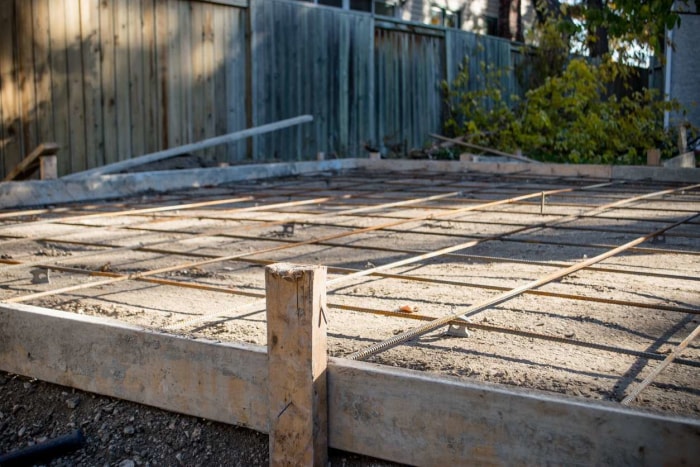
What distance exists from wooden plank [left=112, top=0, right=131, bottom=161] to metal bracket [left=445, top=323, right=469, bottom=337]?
6.80 meters

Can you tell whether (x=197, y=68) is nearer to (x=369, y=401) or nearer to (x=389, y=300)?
(x=389, y=300)

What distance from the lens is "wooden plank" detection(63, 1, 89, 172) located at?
28.5 feet

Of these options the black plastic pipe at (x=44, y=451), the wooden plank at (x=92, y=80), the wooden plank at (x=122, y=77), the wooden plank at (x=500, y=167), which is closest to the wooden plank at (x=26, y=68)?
the wooden plank at (x=92, y=80)

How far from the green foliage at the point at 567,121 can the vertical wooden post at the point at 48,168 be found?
7.43 metres

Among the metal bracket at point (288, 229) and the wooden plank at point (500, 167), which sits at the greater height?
the wooden plank at point (500, 167)

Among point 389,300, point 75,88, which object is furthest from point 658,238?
point 75,88

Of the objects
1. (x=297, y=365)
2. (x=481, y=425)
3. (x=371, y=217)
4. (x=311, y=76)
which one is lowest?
(x=481, y=425)

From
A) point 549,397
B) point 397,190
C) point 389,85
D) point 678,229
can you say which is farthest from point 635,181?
point 549,397

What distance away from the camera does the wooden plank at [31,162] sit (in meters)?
7.58

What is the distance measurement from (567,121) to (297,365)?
12060 mm

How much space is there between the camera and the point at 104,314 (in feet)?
11.8

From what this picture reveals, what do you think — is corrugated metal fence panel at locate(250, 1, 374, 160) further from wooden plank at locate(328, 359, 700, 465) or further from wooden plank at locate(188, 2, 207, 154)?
wooden plank at locate(328, 359, 700, 465)

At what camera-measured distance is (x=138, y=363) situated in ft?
9.26

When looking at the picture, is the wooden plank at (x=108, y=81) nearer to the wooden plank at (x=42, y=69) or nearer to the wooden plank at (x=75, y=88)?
the wooden plank at (x=75, y=88)
